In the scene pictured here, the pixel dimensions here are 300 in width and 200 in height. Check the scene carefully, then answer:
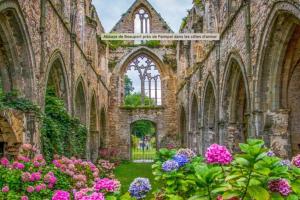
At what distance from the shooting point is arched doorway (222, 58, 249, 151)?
41.7ft

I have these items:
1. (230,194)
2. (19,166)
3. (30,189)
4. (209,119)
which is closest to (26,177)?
(30,189)

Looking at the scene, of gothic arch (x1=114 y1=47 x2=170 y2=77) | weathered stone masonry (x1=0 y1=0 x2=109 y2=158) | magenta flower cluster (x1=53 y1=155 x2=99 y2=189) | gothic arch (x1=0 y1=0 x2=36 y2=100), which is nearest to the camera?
magenta flower cluster (x1=53 y1=155 x2=99 y2=189)

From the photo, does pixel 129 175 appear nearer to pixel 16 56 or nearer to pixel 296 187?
pixel 16 56

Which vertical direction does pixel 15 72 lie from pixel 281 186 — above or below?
above

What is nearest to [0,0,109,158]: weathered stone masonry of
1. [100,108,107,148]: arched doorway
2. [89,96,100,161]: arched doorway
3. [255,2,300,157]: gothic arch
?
[89,96,100,161]: arched doorway

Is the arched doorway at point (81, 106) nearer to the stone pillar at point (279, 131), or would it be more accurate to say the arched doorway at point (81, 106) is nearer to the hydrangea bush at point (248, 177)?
the stone pillar at point (279, 131)

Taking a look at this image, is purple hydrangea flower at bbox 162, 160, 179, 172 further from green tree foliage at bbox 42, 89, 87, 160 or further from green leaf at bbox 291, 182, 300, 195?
green tree foliage at bbox 42, 89, 87, 160

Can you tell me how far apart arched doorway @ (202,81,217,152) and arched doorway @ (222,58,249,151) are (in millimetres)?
3146

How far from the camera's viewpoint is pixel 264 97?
948 cm

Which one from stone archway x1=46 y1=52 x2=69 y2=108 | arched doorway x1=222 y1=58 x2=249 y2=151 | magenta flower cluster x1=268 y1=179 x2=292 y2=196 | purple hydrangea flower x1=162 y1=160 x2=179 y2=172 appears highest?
stone archway x1=46 y1=52 x2=69 y2=108

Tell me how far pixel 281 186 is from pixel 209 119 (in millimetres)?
14701

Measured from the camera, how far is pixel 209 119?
16703mm

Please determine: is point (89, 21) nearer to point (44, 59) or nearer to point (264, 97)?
point (44, 59)

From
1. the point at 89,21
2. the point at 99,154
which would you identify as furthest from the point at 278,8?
the point at 99,154
